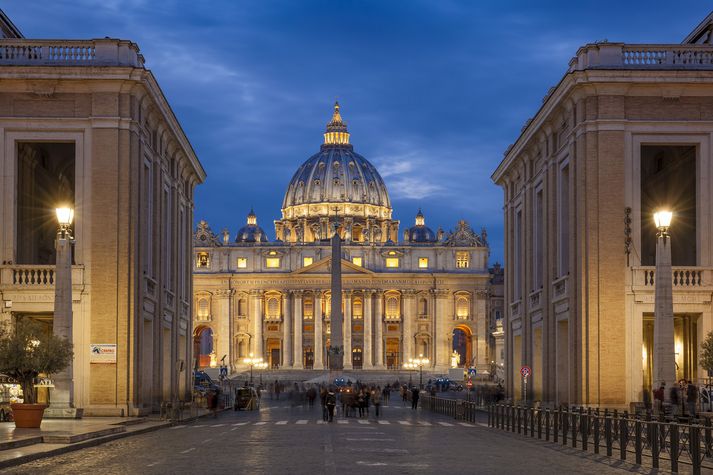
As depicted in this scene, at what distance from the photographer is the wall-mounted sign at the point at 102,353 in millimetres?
48812

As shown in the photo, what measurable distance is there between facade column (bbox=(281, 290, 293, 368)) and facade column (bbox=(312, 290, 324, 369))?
3.81 meters

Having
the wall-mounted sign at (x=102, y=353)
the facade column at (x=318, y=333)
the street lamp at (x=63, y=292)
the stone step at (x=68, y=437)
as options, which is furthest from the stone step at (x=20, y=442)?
the facade column at (x=318, y=333)

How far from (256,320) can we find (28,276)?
148414 mm

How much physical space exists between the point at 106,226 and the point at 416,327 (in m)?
150

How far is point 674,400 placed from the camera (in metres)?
33.9

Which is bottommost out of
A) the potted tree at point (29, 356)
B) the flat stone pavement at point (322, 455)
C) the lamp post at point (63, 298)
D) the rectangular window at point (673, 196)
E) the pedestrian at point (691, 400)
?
the flat stone pavement at point (322, 455)


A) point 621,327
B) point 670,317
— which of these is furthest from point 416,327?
point 670,317

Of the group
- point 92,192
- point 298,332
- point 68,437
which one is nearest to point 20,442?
point 68,437

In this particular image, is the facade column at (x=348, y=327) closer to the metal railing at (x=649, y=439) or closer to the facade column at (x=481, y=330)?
the facade column at (x=481, y=330)

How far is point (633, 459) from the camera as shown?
28.3 m

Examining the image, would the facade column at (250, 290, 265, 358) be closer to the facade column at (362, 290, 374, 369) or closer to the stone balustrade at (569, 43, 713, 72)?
the facade column at (362, 290, 374, 369)

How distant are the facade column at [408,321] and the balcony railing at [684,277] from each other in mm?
149017

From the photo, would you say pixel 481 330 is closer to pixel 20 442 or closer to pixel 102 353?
pixel 102 353

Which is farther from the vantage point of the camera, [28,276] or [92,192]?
[92,192]
